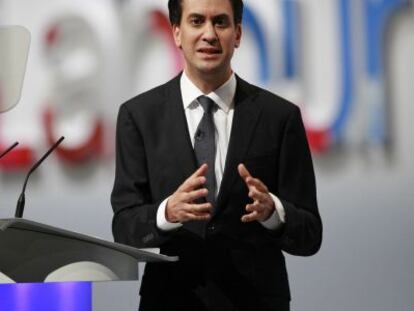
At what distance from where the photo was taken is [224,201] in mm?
1736

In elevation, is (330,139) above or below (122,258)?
above

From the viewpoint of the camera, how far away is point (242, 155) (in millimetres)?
1775

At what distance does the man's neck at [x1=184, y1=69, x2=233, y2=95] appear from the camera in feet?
6.18

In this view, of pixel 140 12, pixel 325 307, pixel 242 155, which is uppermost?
pixel 140 12

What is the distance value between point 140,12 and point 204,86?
1204 millimetres

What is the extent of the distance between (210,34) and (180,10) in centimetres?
13

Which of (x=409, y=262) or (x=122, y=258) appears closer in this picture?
(x=122, y=258)

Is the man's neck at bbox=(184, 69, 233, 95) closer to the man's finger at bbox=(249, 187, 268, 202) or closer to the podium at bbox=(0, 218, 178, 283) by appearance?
the man's finger at bbox=(249, 187, 268, 202)

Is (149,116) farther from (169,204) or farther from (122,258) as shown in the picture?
(122,258)

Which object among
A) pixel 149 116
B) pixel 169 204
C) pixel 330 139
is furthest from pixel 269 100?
pixel 330 139

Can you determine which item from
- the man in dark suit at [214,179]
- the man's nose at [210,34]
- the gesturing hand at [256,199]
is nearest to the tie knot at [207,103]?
the man in dark suit at [214,179]

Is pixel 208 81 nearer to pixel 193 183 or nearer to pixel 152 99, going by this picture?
pixel 152 99

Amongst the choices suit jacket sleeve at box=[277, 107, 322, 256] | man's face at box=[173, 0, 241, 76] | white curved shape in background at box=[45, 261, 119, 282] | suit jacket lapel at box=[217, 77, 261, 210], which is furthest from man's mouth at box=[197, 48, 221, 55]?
white curved shape in background at box=[45, 261, 119, 282]

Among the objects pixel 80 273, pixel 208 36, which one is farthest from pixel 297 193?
pixel 80 273
